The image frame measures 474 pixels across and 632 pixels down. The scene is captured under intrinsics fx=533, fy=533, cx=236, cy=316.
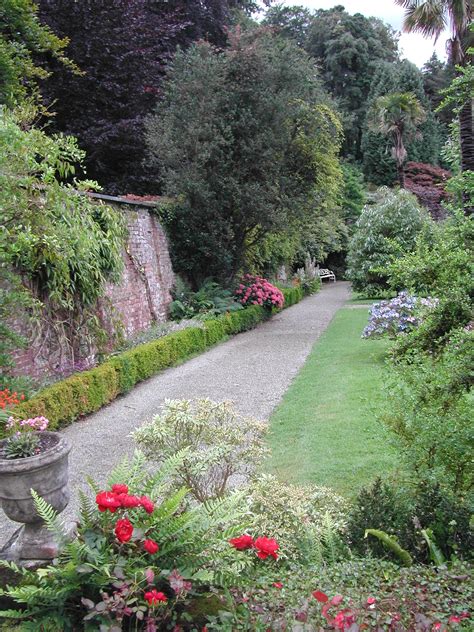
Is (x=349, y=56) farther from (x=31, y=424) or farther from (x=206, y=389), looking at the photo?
(x=31, y=424)

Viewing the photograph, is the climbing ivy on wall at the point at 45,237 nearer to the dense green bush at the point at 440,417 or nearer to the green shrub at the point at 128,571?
the green shrub at the point at 128,571

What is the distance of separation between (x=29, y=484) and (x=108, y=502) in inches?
32.9

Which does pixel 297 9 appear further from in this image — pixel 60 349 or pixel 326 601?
pixel 326 601

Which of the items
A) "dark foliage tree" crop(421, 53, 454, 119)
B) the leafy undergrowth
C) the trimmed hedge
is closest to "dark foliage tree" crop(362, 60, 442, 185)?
"dark foliage tree" crop(421, 53, 454, 119)

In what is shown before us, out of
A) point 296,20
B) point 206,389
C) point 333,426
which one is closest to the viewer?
point 333,426

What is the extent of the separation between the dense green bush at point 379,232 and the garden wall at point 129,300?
383 inches

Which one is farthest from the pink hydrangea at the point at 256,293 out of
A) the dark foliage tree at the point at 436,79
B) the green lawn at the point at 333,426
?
the dark foliage tree at the point at 436,79

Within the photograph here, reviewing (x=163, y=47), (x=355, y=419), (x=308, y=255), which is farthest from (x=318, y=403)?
(x=308, y=255)

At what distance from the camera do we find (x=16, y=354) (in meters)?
6.47

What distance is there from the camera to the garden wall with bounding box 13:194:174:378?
22.5 feet

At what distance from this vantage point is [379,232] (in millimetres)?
19984

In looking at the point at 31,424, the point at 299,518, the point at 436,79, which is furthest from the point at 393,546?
the point at 436,79

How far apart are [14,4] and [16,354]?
698 cm

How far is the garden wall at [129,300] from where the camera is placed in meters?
6.86
